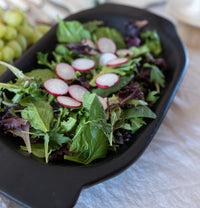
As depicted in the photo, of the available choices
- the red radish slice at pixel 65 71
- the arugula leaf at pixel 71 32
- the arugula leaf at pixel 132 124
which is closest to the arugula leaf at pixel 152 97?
the arugula leaf at pixel 132 124

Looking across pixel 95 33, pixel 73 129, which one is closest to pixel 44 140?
pixel 73 129

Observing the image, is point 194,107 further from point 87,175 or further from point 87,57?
point 87,175

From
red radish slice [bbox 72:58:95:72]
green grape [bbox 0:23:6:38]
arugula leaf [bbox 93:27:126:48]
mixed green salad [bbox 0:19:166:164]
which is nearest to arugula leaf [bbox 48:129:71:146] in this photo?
mixed green salad [bbox 0:19:166:164]

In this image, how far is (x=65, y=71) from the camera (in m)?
0.75

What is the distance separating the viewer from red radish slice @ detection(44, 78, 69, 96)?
67 cm

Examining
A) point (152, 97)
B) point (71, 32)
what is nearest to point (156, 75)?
point (152, 97)

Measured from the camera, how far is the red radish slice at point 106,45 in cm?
88

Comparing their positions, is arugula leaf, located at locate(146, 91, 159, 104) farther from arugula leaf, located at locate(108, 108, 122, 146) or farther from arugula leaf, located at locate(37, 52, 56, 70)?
arugula leaf, located at locate(37, 52, 56, 70)

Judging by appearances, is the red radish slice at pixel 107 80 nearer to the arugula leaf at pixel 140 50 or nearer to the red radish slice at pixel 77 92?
the red radish slice at pixel 77 92

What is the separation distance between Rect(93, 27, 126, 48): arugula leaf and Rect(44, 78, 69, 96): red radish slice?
0.30 metres

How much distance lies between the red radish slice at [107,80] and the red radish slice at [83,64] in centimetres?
6

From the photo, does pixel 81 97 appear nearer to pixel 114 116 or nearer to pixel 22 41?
pixel 114 116

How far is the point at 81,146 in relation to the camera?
1.90ft

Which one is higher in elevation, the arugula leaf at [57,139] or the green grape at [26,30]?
the green grape at [26,30]
